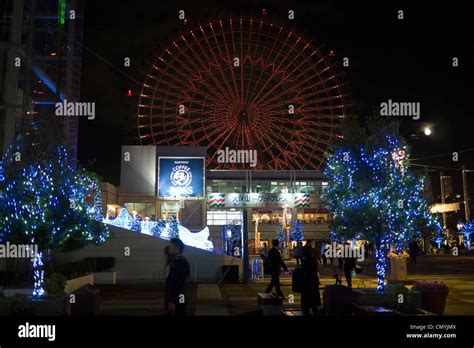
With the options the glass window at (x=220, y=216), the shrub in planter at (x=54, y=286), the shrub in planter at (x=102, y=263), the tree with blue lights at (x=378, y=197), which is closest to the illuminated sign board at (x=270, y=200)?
the glass window at (x=220, y=216)

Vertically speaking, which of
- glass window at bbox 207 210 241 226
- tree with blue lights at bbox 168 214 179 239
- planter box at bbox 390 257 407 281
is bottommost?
planter box at bbox 390 257 407 281

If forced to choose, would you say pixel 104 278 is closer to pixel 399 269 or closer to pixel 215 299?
pixel 215 299

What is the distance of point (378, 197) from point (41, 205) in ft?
28.4

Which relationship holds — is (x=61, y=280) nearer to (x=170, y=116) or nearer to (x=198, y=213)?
(x=170, y=116)

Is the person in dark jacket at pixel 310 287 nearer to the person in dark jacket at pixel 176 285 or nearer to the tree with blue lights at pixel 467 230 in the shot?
the person in dark jacket at pixel 176 285

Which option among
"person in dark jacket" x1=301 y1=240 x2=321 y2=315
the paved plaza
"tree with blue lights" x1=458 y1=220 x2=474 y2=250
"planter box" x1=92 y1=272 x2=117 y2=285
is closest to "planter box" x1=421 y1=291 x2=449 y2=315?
the paved plaza

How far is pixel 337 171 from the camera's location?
45.5 feet

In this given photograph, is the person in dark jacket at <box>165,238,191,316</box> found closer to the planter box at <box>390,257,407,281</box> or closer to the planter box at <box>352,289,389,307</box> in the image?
the planter box at <box>352,289,389,307</box>

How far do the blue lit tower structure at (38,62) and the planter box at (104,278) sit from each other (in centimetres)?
572

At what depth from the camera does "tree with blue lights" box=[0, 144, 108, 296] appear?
40.2 ft

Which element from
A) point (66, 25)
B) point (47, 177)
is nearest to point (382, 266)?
point (47, 177)

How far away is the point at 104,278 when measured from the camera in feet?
74.6

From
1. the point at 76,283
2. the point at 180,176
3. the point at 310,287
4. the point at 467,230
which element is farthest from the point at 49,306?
the point at 467,230

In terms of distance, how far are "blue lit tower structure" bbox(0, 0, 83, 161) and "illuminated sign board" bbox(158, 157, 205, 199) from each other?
50.2 feet
